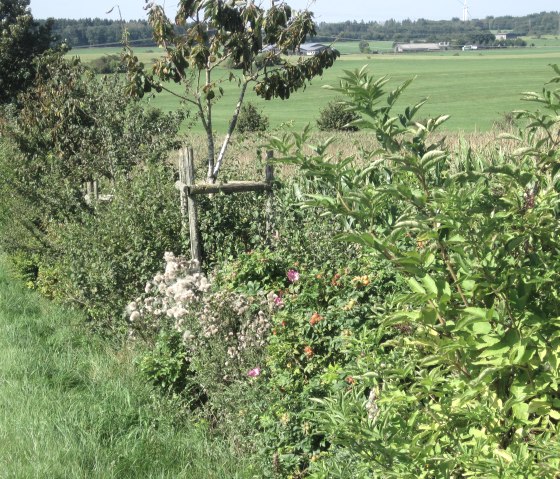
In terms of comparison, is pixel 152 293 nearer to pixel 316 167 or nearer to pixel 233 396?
pixel 233 396

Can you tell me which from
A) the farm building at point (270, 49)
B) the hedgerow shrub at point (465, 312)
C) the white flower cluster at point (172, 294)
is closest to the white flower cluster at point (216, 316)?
the white flower cluster at point (172, 294)

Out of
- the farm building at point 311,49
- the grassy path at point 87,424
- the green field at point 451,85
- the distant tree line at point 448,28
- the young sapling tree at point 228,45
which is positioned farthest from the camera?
the distant tree line at point 448,28

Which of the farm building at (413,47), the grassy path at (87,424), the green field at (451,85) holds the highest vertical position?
the farm building at (413,47)

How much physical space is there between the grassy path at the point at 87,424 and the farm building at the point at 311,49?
172 inches

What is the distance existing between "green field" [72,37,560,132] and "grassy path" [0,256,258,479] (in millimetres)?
31476

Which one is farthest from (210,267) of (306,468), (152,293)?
(306,468)

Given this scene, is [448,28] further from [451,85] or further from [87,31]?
[87,31]

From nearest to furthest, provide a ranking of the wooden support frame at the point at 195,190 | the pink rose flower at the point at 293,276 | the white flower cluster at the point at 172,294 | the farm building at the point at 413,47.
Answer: the pink rose flower at the point at 293,276, the white flower cluster at the point at 172,294, the wooden support frame at the point at 195,190, the farm building at the point at 413,47

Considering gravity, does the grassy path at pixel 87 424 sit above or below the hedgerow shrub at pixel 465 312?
below

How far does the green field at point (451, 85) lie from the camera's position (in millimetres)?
57338

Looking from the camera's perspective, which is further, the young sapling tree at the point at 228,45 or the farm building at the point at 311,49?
the farm building at the point at 311,49

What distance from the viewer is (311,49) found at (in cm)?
1004

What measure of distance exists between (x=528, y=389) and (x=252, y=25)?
710 centimetres

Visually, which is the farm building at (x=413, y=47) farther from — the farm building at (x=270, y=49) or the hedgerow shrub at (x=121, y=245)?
the hedgerow shrub at (x=121, y=245)
